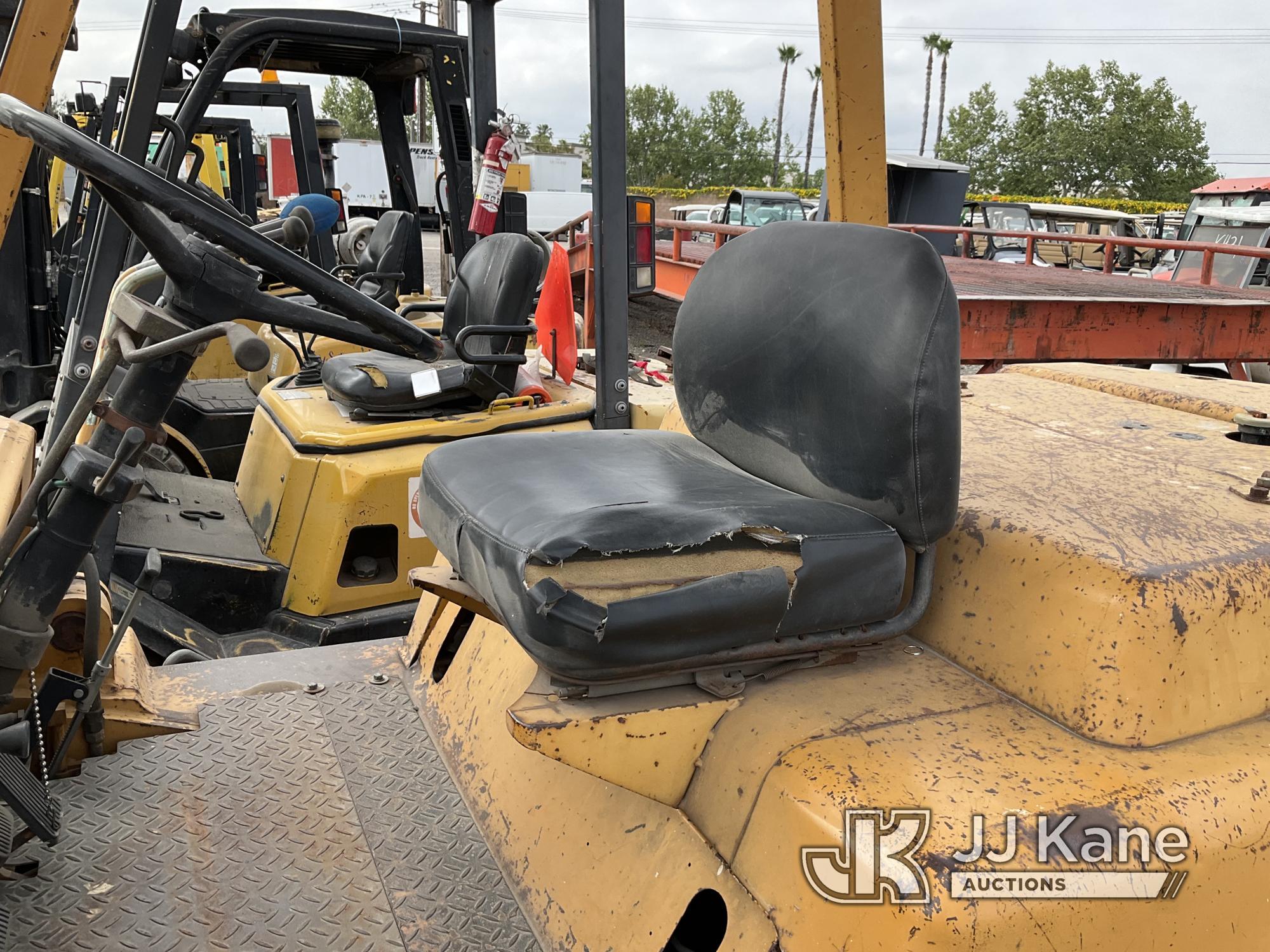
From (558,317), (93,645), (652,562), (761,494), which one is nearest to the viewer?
(652,562)

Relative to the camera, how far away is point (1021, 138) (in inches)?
1613

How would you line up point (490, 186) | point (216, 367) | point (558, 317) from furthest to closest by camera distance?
1. point (216, 367)
2. point (558, 317)
3. point (490, 186)

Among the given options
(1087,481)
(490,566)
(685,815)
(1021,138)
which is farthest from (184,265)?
(1021,138)

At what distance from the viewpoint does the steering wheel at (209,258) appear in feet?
4.97

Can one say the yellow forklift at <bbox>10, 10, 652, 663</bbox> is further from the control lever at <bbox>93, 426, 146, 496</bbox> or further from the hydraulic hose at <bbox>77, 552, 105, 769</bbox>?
the control lever at <bbox>93, 426, 146, 496</bbox>

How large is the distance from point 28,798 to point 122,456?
0.56 m

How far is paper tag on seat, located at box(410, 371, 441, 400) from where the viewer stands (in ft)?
11.8

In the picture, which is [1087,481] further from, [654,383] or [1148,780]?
[654,383]

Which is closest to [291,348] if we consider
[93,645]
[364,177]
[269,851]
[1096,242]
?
[93,645]

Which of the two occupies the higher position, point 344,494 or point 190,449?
point 344,494

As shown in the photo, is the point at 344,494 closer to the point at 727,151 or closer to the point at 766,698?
the point at 766,698

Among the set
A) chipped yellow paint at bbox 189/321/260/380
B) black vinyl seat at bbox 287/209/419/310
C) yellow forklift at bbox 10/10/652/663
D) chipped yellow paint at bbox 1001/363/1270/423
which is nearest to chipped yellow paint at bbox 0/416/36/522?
yellow forklift at bbox 10/10/652/663

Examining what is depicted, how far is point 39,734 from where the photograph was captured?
70.4 inches

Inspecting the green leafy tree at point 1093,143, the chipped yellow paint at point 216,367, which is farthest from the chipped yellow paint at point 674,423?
the green leafy tree at point 1093,143
